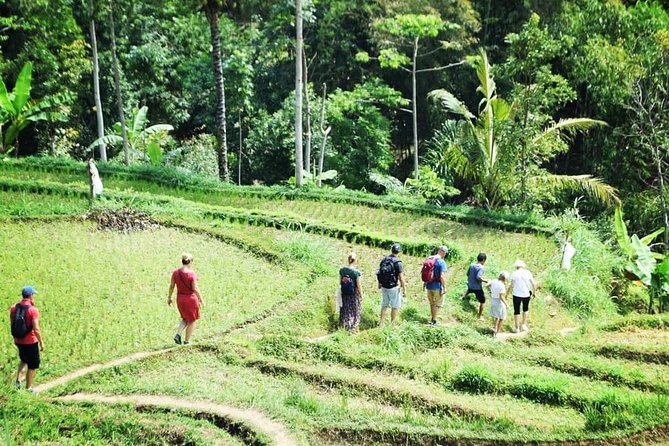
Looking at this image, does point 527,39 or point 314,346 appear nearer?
point 314,346

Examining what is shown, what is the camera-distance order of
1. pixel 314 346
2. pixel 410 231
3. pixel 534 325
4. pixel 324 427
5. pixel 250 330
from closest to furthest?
pixel 324 427 → pixel 314 346 → pixel 250 330 → pixel 534 325 → pixel 410 231

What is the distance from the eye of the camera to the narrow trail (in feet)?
27.8

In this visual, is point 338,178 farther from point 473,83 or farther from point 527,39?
point 527,39

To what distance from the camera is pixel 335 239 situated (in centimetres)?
1784

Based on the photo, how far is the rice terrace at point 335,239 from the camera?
9172mm

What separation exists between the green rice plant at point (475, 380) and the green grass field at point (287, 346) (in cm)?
2

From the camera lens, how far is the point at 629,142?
2355cm

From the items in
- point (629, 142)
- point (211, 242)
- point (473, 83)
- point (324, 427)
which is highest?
point (473, 83)

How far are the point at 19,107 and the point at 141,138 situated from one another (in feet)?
18.2

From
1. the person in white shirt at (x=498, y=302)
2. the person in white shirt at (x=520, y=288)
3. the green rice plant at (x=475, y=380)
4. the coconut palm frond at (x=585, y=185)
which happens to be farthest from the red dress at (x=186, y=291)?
the coconut palm frond at (x=585, y=185)

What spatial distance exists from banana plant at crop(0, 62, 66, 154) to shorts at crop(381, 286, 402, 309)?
46.5 feet

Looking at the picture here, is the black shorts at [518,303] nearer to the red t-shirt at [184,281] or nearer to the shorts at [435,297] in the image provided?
the shorts at [435,297]

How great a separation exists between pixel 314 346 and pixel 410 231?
349 inches

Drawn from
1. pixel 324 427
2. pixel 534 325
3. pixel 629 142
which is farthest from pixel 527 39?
pixel 324 427
